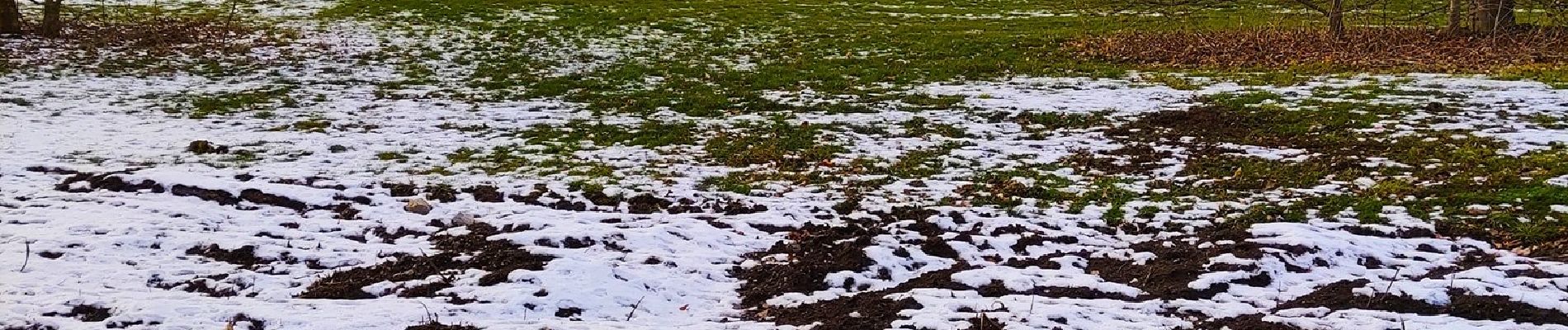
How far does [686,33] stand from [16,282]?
13.8 meters

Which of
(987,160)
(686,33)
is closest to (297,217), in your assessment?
(987,160)

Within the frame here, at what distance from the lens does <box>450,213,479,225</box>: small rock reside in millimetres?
6977

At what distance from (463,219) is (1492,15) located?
1525cm

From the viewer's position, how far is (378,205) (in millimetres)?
7469

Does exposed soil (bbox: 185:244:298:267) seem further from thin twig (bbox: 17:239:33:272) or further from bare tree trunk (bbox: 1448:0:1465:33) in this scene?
bare tree trunk (bbox: 1448:0:1465:33)

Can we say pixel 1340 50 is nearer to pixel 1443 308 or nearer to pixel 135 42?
pixel 1443 308

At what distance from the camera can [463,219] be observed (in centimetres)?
701

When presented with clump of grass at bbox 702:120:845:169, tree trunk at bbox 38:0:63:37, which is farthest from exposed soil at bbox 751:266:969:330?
tree trunk at bbox 38:0:63:37

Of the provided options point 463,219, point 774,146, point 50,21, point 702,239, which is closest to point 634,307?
point 702,239

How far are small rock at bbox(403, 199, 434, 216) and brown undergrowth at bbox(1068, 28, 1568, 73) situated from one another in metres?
10.7

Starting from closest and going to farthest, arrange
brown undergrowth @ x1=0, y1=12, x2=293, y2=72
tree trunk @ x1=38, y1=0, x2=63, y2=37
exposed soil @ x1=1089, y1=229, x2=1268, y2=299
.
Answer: exposed soil @ x1=1089, y1=229, x2=1268, y2=299 → brown undergrowth @ x1=0, y1=12, x2=293, y2=72 → tree trunk @ x1=38, y1=0, x2=63, y2=37

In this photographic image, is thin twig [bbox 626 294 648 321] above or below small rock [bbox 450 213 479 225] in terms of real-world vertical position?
above

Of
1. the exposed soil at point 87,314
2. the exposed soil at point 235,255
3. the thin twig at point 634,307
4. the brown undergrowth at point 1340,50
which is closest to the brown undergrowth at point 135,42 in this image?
the exposed soil at point 235,255

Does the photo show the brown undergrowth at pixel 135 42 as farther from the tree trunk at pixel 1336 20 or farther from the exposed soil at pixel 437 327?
the tree trunk at pixel 1336 20
